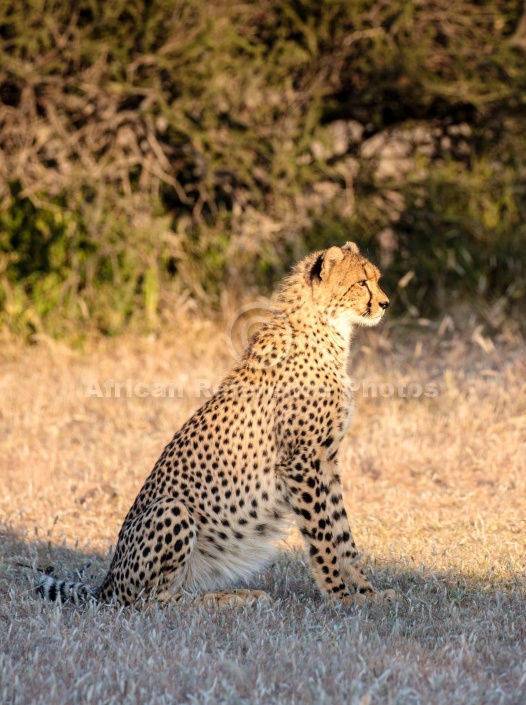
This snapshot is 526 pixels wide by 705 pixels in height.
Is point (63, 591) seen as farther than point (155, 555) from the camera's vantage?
Yes

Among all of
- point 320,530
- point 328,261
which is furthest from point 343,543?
point 328,261

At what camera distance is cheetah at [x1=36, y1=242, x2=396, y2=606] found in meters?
3.54

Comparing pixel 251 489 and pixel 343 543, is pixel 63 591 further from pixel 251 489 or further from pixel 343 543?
pixel 343 543

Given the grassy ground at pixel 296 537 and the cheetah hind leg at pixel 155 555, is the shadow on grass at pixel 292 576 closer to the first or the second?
the grassy ground at pixel 296 537

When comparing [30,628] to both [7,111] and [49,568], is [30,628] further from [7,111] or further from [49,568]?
[7,111]

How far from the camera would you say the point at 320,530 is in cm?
369

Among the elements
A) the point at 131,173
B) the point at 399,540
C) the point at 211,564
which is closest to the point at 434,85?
the point at 131,173

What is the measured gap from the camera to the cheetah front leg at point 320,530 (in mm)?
3680

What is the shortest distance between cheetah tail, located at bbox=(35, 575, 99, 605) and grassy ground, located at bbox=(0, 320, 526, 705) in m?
0.07

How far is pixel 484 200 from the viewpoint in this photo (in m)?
8.89

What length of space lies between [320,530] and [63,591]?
898mm

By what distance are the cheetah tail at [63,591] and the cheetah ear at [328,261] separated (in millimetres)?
1442

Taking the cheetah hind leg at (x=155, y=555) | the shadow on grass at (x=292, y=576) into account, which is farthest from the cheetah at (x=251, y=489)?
the shadow on grass at (x=292, y=576)

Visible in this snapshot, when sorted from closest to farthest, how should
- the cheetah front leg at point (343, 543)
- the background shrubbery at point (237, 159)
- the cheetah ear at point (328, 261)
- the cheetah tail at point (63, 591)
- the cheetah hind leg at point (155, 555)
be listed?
the cheetah hind leg at point (155, 555) → the cheetah tail at point (63, 591) → the cheetah front leg at point (343, 543) → the cheetah ear at point (328, 261) → the background shrubbery at point (237, 159)
